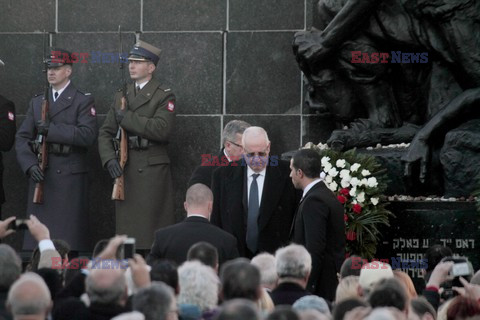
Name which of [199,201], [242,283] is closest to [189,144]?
[199,201]

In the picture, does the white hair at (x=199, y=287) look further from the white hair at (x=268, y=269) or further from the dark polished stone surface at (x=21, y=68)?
the dark polished stone surface at (x=21, y=68)

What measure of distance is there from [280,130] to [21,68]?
3.56m

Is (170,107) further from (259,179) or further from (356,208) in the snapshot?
(259,179)

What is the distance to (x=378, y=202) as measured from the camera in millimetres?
14656

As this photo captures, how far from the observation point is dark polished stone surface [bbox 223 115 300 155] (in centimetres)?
1714

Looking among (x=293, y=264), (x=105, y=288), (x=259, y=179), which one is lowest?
(x=105, y=288)

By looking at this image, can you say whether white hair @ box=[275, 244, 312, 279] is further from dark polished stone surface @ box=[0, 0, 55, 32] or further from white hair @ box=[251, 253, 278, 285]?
dark polished stone surface @ box=[0, 0, 55, 32]

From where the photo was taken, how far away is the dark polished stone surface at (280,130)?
56.2 feet

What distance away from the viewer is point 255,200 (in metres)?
12.9

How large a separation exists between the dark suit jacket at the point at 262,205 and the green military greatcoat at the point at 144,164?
3.36m

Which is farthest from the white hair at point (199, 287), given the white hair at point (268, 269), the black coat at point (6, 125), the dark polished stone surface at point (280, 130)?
the dark polished stone surface at point (280, 130)

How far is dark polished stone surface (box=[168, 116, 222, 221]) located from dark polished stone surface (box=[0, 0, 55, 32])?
2.23m

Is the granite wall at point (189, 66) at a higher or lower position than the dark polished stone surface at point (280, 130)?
higher

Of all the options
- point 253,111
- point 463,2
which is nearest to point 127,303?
point 463,2
